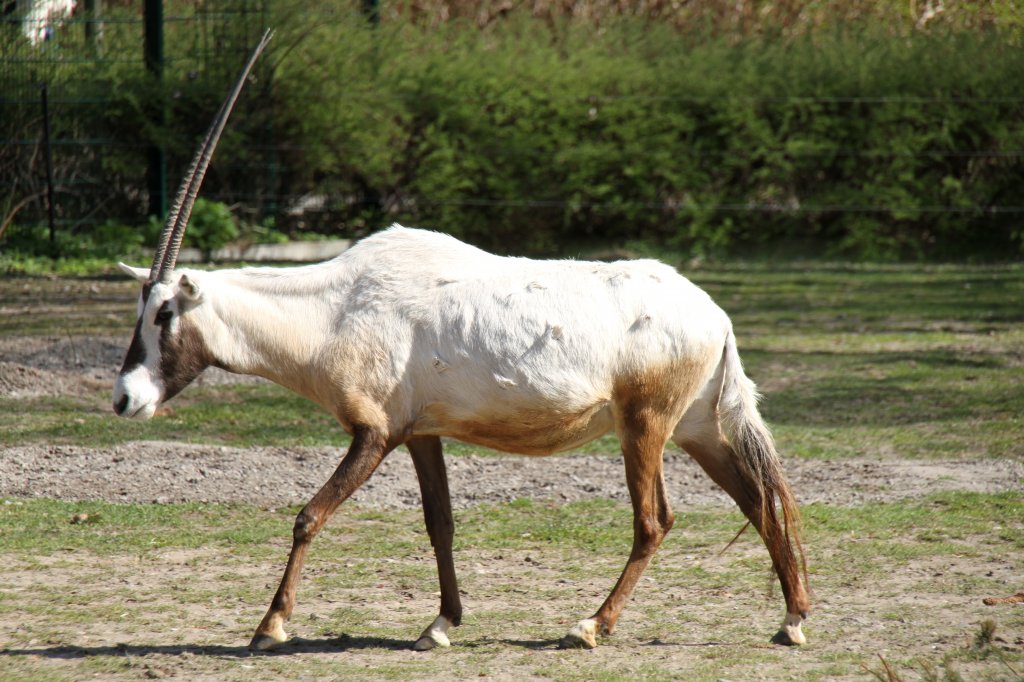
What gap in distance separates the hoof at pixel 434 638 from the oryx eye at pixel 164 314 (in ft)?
5.02

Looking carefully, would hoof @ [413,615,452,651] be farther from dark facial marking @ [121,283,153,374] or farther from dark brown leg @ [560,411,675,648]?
dark facial marking @ [121,283,153,374]

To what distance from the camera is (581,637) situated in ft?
15.6

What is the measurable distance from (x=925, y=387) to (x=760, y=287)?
5.57 meters

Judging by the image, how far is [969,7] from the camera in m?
18.2

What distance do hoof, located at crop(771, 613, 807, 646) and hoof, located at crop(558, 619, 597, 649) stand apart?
700 mm

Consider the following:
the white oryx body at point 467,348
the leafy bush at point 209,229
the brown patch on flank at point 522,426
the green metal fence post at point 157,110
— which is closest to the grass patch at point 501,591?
the white oryx body at point 467,348

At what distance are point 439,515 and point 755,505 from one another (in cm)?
124

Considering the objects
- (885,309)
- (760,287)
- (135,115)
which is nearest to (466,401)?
(885,309)

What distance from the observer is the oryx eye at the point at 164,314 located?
15.8ft

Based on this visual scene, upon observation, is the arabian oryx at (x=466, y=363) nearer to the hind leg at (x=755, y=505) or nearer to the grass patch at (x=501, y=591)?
the hind leg at (x=755, y=505)

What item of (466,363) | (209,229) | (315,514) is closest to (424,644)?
(315,514)

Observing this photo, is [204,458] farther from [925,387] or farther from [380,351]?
[925,387]

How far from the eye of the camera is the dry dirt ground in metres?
4.61

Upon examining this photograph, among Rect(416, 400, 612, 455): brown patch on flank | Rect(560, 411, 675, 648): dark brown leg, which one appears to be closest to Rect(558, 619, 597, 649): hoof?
Rect(560, 411, 675, 648): dark brown leg
